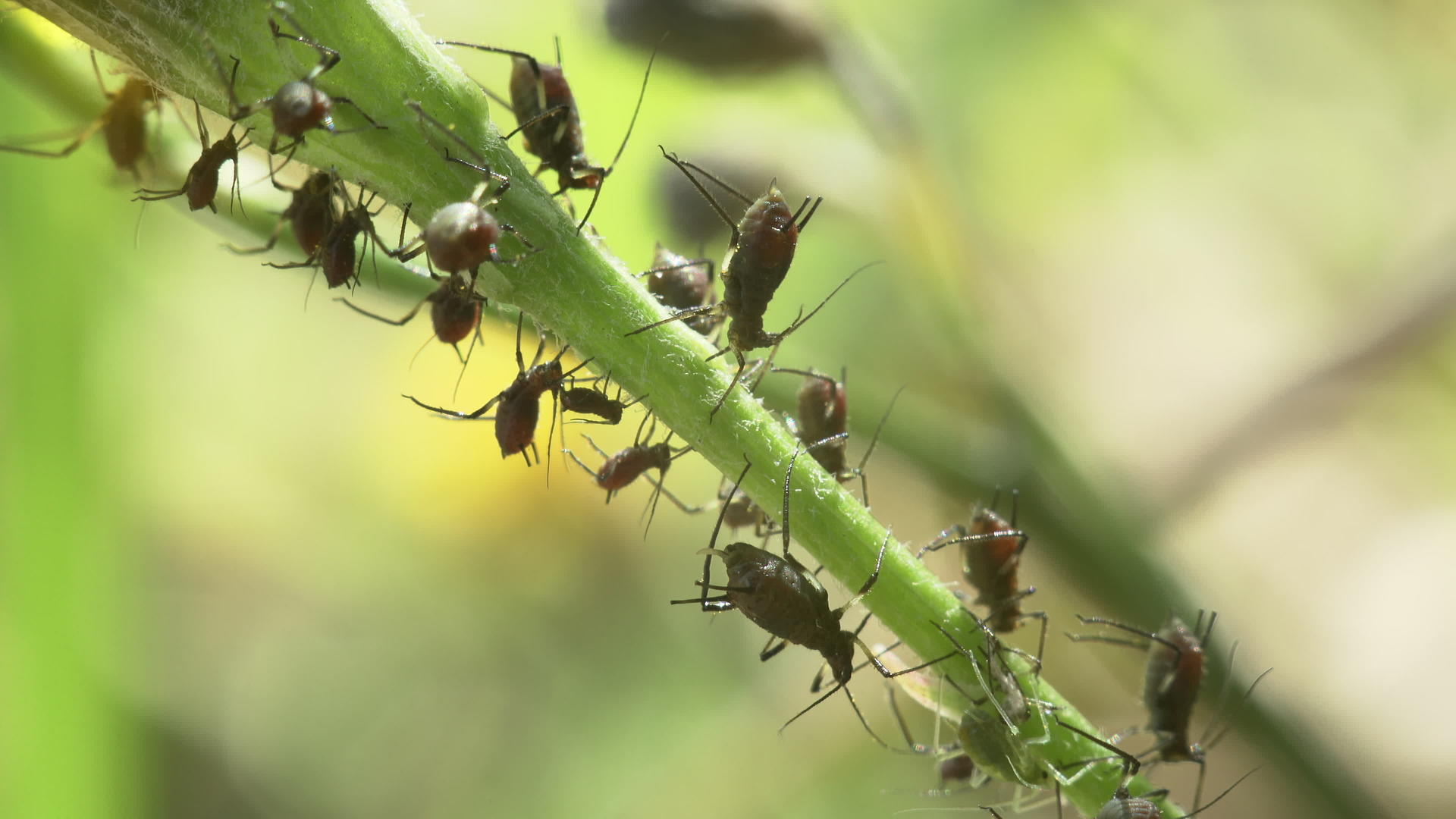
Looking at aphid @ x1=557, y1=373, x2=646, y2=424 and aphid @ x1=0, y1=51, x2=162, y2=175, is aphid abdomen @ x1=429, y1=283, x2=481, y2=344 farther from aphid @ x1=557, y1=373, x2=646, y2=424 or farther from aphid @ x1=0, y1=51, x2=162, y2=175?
aphid @ x1=0, y1=51, x2=162, y2=175

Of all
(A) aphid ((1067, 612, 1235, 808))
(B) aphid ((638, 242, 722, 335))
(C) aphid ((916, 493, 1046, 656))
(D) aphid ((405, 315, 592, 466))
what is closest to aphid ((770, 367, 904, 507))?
(C) aphid ((916, 493, 1046, 656))

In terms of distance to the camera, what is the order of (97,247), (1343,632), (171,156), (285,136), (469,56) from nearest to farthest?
(285,136) < (171,156) < (97,247) < (1343,632) < (469,56)

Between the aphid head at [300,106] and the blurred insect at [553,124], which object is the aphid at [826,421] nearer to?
the blurred insect at [553,124]

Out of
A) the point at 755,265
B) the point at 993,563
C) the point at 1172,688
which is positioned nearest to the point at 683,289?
the point at 755,265

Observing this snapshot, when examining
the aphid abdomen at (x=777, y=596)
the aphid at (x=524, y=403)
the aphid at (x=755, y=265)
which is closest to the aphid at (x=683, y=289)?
the aphid at (x=755, y=265)

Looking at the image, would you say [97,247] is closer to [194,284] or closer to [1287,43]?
[194,284]

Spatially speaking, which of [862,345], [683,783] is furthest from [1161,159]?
[683,783]
